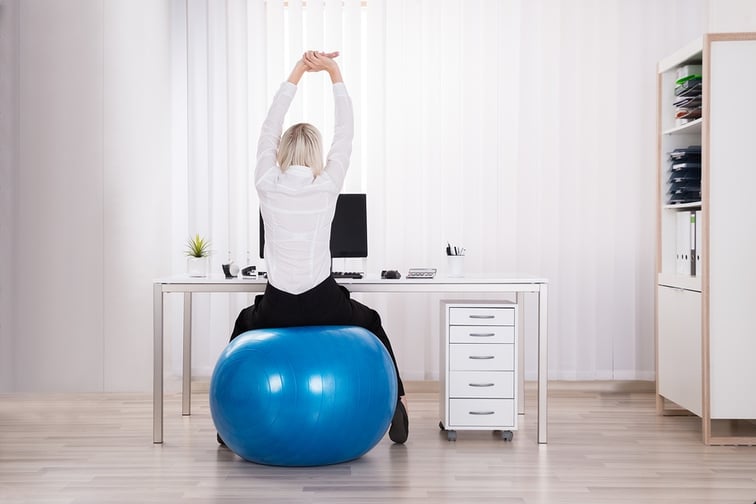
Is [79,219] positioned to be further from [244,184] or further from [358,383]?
[358,383]

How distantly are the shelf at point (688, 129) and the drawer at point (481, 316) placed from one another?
1273mm

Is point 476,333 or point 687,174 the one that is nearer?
point 476,333

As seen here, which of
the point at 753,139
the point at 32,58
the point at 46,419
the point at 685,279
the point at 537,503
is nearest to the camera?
the point at 537,503

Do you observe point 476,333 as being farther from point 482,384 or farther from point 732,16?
point 732,16

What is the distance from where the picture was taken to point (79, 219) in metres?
4.86

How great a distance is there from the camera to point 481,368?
3.68 meters

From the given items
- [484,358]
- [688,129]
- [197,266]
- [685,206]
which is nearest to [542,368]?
[484,358]

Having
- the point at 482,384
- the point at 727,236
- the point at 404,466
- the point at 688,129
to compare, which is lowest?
the point at 404,466

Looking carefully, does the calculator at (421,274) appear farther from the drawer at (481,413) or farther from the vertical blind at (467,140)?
the vertical blind at (467,140)

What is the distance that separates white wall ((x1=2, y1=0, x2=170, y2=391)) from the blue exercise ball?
6.53 feet

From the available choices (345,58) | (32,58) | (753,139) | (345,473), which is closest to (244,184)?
(345,58)

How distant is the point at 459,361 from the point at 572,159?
1.90 meters

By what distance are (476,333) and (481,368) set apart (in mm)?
163

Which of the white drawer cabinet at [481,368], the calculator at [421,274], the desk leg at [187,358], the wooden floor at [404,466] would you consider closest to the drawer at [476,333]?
the white drawer cabinet at [481,368]
